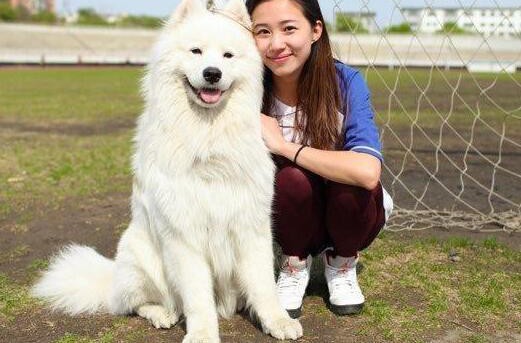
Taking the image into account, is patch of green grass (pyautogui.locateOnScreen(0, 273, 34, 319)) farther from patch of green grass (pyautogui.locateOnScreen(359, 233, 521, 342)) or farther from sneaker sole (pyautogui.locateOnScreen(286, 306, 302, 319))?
patch of green grass (pyautogui.locateOnScreen(359, 233, 521, 342))

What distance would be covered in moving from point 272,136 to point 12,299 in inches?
64.3

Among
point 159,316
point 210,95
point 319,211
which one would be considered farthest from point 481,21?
point 159,316

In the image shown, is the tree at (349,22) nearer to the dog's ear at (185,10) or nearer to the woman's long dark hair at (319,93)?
the woman's long dark hair at (319,93)

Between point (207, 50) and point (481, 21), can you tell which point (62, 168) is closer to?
point (207, 50)

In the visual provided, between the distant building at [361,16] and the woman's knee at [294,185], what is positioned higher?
the distant building at [361,16]

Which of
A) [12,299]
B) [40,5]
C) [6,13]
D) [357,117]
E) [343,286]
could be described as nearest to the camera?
[357,117]

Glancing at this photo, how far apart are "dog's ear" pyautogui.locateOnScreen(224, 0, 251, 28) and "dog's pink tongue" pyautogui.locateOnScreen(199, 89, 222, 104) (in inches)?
13.6

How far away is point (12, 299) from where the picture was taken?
314cm

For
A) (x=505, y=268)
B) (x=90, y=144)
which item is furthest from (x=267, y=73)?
(x=90, y=144)

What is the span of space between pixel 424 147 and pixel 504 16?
2.96 metres

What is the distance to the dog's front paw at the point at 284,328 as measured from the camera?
2576 millimetres

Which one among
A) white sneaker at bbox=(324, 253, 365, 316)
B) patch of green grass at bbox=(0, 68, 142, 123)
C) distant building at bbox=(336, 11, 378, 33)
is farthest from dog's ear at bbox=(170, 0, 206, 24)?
patch of green grass at bbox=(0, 68, 142, 123)

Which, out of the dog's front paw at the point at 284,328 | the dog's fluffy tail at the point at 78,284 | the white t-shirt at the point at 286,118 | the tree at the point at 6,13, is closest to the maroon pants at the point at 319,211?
the white t-shirt at the point at 286,118

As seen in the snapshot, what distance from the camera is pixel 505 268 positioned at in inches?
139
